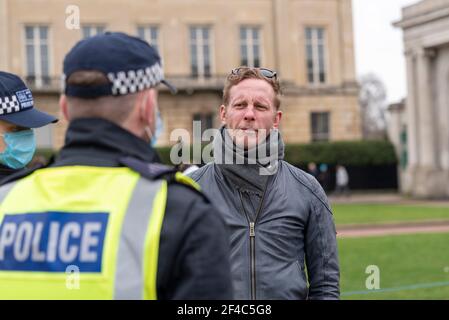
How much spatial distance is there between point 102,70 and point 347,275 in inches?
375

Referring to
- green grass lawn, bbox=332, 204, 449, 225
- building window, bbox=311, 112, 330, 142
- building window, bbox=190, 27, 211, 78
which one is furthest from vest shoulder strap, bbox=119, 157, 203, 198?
building window, bbox=311, 112, 330, 142

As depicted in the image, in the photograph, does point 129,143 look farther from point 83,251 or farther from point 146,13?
point 146,13

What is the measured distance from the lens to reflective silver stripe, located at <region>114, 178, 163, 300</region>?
6.86 feet

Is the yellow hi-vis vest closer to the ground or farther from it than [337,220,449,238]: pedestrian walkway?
farther from it

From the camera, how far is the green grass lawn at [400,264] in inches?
380

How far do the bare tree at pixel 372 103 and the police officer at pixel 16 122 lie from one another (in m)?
75.0

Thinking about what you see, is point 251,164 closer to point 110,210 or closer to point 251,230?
point 251,230

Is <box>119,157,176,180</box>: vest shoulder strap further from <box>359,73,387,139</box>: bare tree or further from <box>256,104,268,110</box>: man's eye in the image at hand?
<box>359,73,387,139</box>: bare tree

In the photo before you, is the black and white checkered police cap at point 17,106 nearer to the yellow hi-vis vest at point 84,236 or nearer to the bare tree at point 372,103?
the yellow hi-vis vest at point 84,236

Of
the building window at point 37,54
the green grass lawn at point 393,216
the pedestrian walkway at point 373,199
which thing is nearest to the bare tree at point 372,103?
the pedestrian walkway at point 373,199

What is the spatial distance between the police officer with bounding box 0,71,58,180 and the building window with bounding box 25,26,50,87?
113ft

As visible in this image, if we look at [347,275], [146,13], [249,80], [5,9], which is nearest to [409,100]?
[146,13]

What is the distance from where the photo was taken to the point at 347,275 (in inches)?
444
